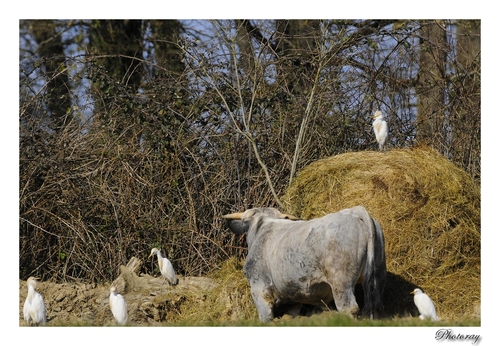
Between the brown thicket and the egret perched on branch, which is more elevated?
the brown thicket

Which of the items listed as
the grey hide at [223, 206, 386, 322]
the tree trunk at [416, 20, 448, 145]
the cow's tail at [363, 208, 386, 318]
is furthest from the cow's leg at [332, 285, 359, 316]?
the tree trunk at [416, 20, 448, 145]

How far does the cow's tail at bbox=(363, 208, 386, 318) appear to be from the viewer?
8.20 m

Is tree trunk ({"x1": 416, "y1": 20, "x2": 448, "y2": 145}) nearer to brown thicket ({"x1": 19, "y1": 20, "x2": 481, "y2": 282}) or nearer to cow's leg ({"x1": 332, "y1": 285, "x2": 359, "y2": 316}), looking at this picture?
brown thicket ({"x1": 19, "y1": 20, "x2": 481, "y2": 282})

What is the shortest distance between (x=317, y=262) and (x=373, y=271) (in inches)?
23.4

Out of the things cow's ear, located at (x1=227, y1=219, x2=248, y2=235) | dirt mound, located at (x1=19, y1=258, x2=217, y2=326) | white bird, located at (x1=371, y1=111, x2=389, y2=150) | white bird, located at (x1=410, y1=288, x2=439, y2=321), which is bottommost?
dirt mound, located at (x1=19, y1=258, x2=217, y2=326)

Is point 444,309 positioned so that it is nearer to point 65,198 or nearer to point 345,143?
point 345,143

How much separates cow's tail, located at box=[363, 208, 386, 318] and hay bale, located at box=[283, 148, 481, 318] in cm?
104

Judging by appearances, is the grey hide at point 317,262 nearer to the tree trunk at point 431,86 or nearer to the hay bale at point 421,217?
the hay bale at point 421,217

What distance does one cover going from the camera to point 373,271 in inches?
328

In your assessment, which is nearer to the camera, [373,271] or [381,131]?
[373,271]

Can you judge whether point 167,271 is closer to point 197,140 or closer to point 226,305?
point 226,305

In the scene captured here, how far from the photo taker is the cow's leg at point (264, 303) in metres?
9.16

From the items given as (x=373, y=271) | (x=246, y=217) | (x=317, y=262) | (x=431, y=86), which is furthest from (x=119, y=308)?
(x=431, y=86)

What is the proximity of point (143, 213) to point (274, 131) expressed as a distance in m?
2.33
